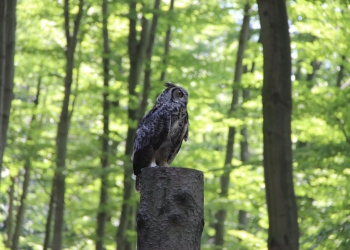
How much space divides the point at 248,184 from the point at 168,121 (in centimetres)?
708

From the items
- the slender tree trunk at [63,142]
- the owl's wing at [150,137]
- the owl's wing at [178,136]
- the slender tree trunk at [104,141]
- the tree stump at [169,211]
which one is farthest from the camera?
the slender tree trunk at [104,141]

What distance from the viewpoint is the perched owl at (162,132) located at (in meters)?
4.72

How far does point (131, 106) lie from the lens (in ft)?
40.7

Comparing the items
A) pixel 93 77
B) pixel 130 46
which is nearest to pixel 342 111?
pixel 130 46

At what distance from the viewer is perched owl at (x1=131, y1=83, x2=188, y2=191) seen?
472cm

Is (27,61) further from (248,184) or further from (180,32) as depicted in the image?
(248,184)

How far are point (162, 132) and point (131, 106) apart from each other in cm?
773

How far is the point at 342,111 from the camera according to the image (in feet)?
28.6

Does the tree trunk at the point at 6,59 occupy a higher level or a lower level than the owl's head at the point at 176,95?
higher

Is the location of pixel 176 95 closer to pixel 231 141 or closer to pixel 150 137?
pixel 150 137

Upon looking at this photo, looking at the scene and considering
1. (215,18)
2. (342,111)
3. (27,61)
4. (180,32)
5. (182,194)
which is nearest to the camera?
(182,194)

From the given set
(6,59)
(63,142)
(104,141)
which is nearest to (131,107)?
(63,142)

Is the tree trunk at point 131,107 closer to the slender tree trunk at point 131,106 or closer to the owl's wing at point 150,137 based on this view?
the slender tree trunk at point 131,106

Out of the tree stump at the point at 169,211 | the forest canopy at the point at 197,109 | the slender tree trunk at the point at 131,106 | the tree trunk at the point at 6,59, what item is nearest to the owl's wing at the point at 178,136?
the tree stump at the point at 169,211
